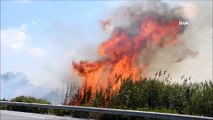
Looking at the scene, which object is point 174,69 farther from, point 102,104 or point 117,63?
point 102,104

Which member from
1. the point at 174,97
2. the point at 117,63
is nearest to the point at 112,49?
the point at 117,63

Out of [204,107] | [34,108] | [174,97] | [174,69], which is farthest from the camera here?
[174,69]

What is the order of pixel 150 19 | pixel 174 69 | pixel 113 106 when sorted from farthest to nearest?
pixel 174 69 < pixel 150 19 < pixel 113 106

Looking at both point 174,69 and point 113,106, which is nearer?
point 113,106

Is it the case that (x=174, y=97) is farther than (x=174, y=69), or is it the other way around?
(x=174, y=69)

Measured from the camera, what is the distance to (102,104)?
1149 inches

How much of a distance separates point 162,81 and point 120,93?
7.80 ft

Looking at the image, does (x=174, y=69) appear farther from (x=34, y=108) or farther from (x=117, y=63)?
(x=34, y=108)

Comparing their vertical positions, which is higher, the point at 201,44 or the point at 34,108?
the point at 201,44

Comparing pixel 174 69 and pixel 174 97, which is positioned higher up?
pixel 174 69

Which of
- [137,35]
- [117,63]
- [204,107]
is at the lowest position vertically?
[204,107]

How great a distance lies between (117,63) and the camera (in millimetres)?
39344

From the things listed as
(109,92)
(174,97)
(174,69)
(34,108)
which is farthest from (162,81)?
(174,69)

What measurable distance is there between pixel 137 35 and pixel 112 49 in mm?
5685
